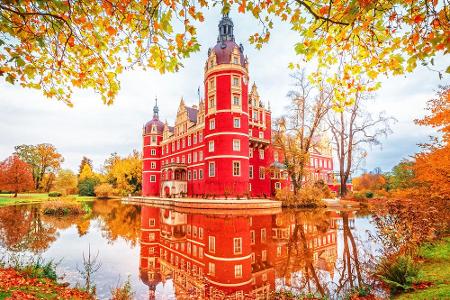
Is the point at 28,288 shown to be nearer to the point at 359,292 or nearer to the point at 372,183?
the point at 359,292

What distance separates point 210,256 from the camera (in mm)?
8875

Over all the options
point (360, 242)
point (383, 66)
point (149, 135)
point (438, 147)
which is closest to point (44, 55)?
point (383, 66)

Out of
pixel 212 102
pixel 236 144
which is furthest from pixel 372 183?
pixel 212 102

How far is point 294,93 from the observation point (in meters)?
27.3

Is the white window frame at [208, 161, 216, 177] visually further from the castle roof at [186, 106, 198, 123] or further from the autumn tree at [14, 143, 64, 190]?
the autumn tree at [14, 143, 64, 190]

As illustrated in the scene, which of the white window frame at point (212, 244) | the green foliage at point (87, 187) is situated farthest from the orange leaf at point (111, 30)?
the green foliage at point (87, 187)

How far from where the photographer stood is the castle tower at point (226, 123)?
27578mm

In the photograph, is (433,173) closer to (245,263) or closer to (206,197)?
(245,263)

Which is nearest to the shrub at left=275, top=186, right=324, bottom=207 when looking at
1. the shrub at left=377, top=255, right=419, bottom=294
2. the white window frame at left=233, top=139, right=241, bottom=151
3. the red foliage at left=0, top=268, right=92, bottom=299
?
the white window frame at left=233, top=139, right=241, bottom=151

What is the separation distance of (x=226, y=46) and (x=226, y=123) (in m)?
8.75

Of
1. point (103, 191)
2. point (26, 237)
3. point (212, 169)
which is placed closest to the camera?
point (26, 237)

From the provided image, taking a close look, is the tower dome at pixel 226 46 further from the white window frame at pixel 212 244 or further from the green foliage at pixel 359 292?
the green foliage at pixel 359 292

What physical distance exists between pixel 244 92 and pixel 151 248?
22.4 meters

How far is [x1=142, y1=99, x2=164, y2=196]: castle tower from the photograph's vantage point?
42719 mm
